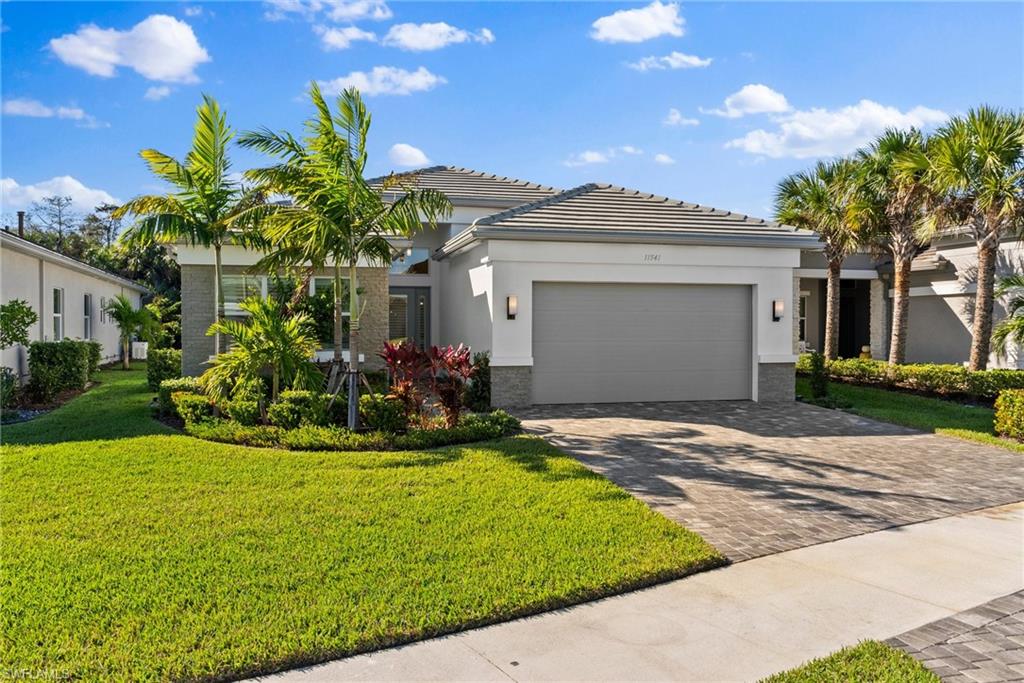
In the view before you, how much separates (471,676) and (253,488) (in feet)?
14.8

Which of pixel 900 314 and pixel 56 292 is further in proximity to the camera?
pixel 56 292

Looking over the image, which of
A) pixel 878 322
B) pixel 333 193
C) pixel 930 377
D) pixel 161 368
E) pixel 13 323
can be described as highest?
pixel 333 193

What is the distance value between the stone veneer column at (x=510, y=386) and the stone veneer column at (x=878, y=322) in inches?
608

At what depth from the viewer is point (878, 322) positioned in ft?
78.0

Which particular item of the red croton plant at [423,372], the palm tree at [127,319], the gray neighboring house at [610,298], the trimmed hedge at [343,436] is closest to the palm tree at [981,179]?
the gray neighboring house at [610,298]

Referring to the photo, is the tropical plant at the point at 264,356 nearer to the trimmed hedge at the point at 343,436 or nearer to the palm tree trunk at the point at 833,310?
the trimmed hedge at the point at 343,436

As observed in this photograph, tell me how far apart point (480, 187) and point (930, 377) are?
13375mm

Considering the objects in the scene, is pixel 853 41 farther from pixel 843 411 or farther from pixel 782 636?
pixel 782 636

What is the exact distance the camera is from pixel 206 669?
390 centimetres

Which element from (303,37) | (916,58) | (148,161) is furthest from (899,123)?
(148,161)

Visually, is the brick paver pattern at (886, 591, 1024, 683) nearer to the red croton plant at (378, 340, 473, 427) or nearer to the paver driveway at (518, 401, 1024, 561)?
the paver driveway at (518, 401, 1024, 561)

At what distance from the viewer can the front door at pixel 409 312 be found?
64.5 feet

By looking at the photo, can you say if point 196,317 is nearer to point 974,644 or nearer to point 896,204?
point 974,644

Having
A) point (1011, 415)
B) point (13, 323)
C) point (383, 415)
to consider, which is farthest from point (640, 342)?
point (13, 323)
